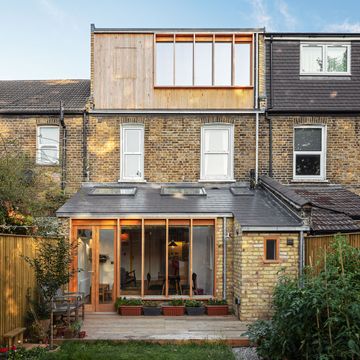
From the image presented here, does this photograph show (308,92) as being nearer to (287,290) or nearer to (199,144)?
(199,144)

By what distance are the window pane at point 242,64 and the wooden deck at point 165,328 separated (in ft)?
25.7

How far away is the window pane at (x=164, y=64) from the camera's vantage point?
16281mm

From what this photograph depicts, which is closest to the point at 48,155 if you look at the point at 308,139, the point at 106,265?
the point at 106,265

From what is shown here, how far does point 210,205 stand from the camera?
46.4 ft

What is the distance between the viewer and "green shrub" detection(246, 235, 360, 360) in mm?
7105

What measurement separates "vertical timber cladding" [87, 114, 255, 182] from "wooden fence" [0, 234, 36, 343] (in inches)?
209

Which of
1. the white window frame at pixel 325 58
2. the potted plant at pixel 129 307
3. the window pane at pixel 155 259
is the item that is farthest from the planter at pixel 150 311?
the white window frame at pixel 325 58

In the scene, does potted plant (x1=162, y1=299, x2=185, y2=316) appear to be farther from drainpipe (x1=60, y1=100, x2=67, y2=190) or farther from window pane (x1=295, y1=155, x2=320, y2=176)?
window pane (x1=295, y1=155, x2=320, y2=176)

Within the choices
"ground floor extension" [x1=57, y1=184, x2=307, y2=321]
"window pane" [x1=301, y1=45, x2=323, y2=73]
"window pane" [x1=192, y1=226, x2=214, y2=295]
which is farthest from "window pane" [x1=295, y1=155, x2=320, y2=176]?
"window pane" [x1=192, y1=226, x2=214, y2=295]

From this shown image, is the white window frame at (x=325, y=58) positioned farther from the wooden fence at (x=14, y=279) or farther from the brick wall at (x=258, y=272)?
the wooden fence at (x=14, y=279)

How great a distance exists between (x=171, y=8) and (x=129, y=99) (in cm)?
354

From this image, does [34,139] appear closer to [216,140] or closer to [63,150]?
[63,150]

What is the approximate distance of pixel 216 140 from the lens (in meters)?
16.3

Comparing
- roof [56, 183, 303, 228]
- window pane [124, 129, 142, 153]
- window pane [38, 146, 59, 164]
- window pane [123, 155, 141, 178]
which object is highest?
window pane [124, 129, 142, 153]
